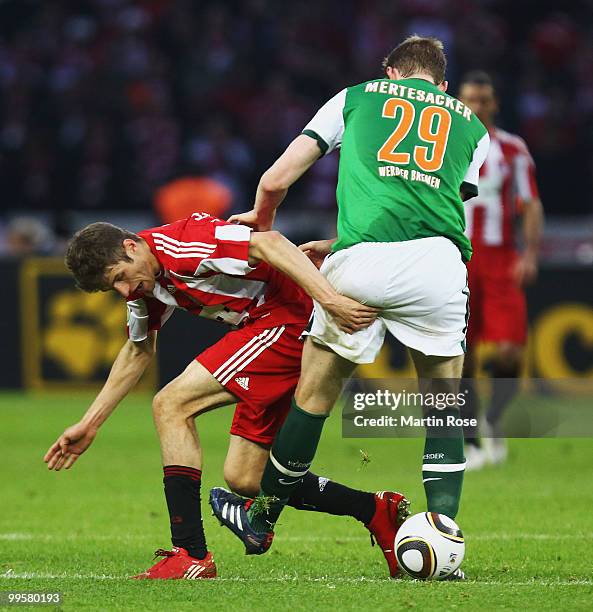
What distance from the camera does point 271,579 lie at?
17.3ft

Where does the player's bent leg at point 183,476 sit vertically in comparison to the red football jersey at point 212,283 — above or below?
below

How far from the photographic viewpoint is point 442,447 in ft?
17.2

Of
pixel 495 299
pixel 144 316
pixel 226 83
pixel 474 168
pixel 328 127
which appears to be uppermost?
pixel 328 127

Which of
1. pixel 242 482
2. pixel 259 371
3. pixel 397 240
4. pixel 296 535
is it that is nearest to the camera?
pixel 397 240

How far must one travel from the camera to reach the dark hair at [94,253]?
5.23 metres

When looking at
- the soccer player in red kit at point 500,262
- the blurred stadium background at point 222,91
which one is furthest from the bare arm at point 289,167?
the blurred stadium background at point 222,91

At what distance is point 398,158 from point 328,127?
0.98 feet

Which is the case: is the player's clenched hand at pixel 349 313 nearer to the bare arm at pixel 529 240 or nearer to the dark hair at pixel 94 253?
the dark hair at pixel 94 253

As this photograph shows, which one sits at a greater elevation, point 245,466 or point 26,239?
point 245,466

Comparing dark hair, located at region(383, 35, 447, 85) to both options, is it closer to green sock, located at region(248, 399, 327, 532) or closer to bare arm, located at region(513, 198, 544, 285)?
green sock, located at region(248, 399, 327, 532)

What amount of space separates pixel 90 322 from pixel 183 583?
8235 millimetres

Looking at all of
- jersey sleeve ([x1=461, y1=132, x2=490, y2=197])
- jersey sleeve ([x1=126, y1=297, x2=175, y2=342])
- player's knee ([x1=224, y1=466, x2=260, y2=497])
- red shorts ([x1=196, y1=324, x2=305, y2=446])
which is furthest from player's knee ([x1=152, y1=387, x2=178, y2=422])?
jersey sleeve ([x1=461, y1=132, x2=490, y2=197])

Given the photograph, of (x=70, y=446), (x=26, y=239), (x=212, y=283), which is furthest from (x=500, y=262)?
(x=26, y=239)

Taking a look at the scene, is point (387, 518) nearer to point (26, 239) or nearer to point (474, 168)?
point (474, 168)
